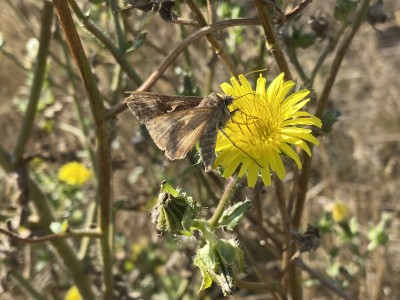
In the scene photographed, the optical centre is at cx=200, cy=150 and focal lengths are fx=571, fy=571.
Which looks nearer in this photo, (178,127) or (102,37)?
(178,127)

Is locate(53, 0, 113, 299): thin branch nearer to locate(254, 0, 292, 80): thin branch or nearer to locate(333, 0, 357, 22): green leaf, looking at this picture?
locate(254, 0, 292, 80): thin branch

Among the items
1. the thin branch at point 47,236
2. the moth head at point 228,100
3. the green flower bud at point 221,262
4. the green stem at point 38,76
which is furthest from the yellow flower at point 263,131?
the green stem at point 38,76

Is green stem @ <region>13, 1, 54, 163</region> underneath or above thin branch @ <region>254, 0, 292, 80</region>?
above

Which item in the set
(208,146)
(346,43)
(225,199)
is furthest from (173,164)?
(208,146)

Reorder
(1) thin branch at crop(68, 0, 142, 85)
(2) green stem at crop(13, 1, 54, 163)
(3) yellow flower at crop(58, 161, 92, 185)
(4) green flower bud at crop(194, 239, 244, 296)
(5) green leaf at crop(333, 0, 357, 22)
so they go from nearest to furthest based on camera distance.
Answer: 1. (4) green flower bud at crop(194, 239, 244, 296)
2. (1) thin branch at crop(68, 0, 142, 85)
3. (5) green leaf at crop(333, 0, 357, 22)
4. (2) green stem at crop(13, 1, 54, 163)
5. (3) yellow flower at crop(58, 161, 92, 185)

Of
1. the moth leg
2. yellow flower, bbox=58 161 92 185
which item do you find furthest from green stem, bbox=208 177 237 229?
yellow flower, bbox=58 161 92 185

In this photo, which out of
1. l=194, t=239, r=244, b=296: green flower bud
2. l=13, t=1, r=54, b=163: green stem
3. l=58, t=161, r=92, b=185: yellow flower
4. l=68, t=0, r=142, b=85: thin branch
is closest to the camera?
l=194, t=239, r=244, b=296: green flower bud

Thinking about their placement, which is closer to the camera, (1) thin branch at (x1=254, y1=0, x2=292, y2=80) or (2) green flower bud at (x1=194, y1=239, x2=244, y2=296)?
(2) green flower bud at (x1=194, y1=239, x2=244, y2=296)

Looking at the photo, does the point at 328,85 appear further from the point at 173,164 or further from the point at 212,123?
the point at 173,164
